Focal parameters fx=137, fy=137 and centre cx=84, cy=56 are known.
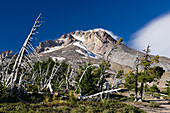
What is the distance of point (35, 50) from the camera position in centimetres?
1076

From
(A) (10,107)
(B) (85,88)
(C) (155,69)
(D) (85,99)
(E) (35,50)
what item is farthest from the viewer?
(C) (155,69)

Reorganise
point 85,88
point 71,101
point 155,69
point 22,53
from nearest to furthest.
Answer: point 22,53 → point 71,101 → point 85,88 → point 155,69

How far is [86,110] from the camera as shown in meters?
12.5

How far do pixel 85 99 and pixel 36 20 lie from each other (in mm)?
11025

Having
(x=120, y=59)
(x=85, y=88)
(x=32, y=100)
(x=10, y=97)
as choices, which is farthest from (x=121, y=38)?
(x=120, y=59)

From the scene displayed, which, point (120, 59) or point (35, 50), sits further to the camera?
point (120, 59)

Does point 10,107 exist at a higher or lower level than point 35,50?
lower

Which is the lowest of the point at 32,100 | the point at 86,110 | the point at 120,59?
the point at 86,110

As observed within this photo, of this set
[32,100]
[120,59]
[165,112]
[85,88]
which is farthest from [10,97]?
[120,59]

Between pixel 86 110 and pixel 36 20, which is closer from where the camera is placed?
pixel 36 20

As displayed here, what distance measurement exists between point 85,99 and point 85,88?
2.93m

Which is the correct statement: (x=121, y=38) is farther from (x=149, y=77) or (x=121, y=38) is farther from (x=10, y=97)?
(x=10, y=97)

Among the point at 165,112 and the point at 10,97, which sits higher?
the point at 10,97

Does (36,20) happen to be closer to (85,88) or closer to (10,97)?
(10,97)
